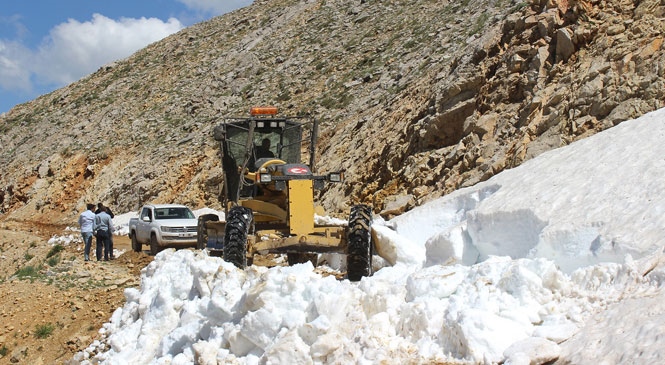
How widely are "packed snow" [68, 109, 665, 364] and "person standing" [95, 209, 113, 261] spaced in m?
6.98

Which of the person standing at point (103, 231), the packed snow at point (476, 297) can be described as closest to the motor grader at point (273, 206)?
the packed snow at point (476, 297)

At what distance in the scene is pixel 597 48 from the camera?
14.0 meters

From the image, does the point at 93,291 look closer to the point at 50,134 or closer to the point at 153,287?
the point at 153,287

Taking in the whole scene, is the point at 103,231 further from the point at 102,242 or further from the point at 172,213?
the point at 172,213

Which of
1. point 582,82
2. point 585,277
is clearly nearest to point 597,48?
point 582,82

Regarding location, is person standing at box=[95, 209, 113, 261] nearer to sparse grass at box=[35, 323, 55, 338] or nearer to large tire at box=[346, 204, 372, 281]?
sparse grass at box=[35, 323, 55, 338]

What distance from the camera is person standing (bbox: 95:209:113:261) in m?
15.4

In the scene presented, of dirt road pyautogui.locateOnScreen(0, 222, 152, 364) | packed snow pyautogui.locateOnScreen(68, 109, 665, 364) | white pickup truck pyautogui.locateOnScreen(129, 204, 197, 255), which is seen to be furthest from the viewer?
white pickup truck pyautogui.locateOnScreen(129, 204, 197, 255)

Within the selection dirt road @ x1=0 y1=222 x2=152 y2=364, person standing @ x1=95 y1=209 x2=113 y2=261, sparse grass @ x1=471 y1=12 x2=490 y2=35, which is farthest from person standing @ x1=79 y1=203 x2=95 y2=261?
sparse grass @ x1=471 y1=12 x2=490 y2=35

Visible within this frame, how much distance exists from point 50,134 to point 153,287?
36472 mm

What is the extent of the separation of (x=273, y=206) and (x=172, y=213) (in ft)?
27.4

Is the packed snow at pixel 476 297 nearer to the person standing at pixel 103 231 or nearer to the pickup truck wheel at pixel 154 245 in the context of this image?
the person standing at pixel 103 231

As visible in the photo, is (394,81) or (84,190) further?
(84,190)

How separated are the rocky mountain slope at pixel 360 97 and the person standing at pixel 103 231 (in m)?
5.62
